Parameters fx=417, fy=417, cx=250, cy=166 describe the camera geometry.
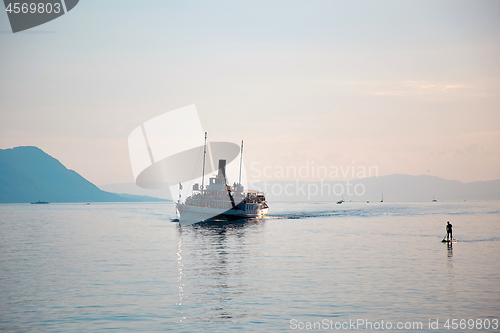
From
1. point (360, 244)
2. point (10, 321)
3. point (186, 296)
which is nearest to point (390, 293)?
point (186, 296)

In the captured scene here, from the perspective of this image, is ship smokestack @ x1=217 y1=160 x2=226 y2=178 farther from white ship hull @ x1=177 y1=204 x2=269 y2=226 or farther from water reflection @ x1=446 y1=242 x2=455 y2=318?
water reflection @ x1=446 y1=242 x2=455 y2=318

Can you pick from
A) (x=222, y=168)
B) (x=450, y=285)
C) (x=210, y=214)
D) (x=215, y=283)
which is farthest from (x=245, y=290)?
(x=222, y=168)

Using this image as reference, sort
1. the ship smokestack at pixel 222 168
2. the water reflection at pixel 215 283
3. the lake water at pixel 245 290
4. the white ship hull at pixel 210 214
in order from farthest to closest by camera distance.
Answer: the ship smokestack at pixel 222 168 → the white ship hull at pixel 210 214 → the water reflection at pixel 215 283 → the lake water at pixel 245 290

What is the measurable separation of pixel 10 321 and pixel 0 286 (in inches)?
399

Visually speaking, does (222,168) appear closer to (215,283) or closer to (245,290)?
(215,283)

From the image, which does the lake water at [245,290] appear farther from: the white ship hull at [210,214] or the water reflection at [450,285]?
the white ship hull at [210,214]

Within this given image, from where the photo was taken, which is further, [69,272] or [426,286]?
[69,272]

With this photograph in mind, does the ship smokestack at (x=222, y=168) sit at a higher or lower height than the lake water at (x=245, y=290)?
higher

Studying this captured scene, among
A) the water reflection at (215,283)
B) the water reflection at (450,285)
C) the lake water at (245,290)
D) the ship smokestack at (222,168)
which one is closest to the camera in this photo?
the lake water at (245,290)

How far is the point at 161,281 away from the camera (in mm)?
29656

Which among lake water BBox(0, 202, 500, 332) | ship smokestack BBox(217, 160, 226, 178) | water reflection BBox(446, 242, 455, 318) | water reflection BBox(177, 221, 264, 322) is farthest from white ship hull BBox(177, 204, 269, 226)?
water reflection BBox(446, 242, 455, 318)

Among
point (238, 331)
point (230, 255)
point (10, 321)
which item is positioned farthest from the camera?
point (230, 255)

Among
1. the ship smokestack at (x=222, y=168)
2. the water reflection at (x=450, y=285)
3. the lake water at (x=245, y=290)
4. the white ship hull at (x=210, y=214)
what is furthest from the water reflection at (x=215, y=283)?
the ship smokestack at (x=222, y=168)

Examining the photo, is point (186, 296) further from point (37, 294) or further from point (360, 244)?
point (360, 244)
